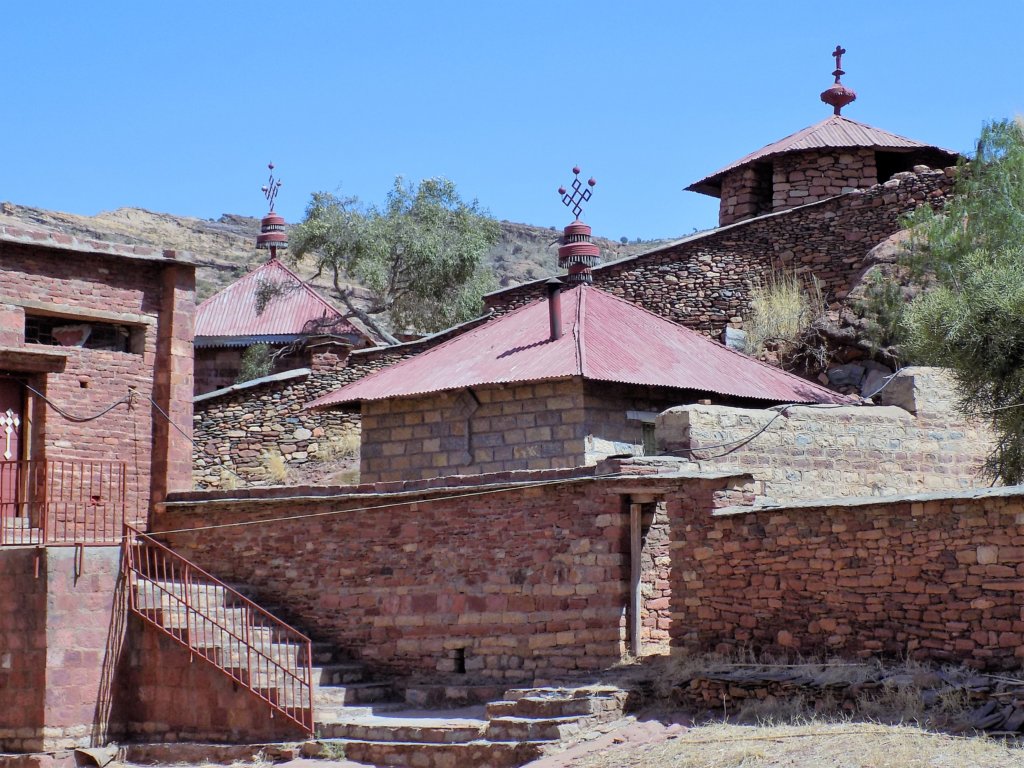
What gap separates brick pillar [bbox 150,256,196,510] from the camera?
20.5 metres

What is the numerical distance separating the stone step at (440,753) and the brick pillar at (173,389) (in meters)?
6.20

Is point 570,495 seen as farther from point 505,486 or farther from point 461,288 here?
point 461,288

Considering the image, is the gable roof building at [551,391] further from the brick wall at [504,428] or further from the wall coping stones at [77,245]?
the wall coping stones at [77,245]

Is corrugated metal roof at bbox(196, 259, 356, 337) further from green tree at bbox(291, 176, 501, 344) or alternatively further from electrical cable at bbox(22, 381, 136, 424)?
electrical cable at bbox(22, 381, 136, 424)

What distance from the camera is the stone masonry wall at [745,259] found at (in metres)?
26.5

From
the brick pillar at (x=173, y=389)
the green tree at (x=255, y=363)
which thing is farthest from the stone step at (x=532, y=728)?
the green tree at (x=255, y=363)

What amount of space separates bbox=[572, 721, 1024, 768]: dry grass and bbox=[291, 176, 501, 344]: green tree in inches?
793

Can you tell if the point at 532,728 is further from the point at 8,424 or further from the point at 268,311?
the point at 268,311

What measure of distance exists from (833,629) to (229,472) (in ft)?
48.2

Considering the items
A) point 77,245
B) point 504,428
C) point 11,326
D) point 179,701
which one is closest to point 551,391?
point 504,428

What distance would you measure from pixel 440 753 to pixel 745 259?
14.9m

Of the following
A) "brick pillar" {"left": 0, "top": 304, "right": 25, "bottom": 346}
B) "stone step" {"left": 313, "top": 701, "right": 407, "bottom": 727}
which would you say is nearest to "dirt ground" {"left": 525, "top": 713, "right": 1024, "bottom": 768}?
"stone step" {"left": 313, "top": 701, "right": 407, "bottom": 727}

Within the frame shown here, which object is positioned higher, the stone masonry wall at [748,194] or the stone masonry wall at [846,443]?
the stone masonry wall at [748,194]

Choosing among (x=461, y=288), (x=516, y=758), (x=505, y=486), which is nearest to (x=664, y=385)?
(x=505, y=486)
